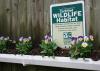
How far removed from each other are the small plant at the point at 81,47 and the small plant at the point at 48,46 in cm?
35

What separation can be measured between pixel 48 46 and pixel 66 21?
1.39 feet

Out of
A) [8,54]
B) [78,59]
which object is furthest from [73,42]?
[8,54]

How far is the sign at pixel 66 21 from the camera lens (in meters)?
3.95

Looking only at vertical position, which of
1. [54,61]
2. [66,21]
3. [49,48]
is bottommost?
[54,61]

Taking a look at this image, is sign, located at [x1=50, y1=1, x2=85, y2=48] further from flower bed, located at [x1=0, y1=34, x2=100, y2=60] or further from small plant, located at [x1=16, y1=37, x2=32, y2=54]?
small plant, located at [x1=16, y1=37, x2=32, y2=54]

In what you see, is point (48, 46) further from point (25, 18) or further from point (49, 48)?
point (25, 18)

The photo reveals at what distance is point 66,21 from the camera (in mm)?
4102

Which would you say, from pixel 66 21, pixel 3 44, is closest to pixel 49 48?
pixel 66 21

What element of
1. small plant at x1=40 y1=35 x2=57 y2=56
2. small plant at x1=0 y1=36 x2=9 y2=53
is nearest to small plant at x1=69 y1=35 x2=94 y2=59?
small plant at x1=40 y1=35 x2=57 y2=56

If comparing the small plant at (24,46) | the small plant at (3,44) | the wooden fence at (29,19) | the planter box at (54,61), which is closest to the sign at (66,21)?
the wooden fence at (29,19)

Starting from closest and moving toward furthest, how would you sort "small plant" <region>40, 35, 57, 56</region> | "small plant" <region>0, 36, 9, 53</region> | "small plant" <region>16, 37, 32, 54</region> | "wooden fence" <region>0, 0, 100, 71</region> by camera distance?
"wooden fence" <region>0, 0, 100, 71</region> < "small plant" <region>40, 35, 57, 56</region> < "small plant" <region>16, 37, 32, 54</region> < "small plant" <region>0, 36, 9, 53</region>

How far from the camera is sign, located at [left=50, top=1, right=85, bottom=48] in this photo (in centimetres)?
395

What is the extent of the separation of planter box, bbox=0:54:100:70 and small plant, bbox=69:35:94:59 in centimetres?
7

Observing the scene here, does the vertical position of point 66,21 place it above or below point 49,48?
above
